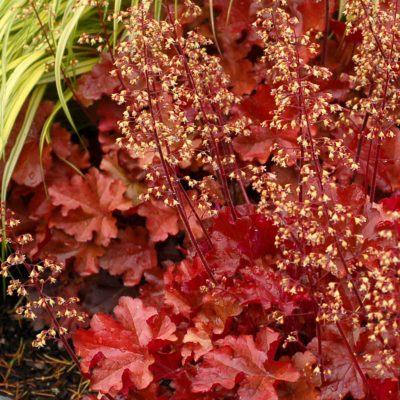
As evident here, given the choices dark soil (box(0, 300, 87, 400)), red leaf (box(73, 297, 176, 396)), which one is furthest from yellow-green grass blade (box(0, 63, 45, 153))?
red leaf (box(73, 297, 176, 396))

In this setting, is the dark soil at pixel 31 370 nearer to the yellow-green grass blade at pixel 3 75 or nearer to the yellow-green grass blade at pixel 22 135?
the yellow-green grass blade at pixel 22 135

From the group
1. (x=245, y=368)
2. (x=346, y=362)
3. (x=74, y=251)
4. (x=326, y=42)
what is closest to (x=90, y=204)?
(x=74, y=251)

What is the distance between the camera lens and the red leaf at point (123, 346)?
87.1 inches

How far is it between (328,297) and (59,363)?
1380 millimetres

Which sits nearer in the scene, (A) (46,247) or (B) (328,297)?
(B) (328,297)

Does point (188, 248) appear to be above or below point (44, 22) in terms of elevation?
below

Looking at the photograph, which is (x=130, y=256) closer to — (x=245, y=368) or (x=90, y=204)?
(x=90, y=204)

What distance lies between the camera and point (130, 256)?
3.00 metres

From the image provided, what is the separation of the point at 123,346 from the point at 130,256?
0.76 m

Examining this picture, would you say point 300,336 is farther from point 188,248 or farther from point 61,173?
point 61,173

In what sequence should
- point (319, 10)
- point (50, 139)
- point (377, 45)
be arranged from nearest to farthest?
point (377, 45), point (319, 10), point (50, 139)

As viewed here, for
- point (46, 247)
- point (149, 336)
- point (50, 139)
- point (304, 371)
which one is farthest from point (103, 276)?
point (304, 371)

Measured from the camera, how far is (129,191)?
3.03m

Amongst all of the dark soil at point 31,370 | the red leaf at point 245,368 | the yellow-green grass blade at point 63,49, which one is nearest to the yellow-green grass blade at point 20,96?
the yellow-green grass blade at point 63,49
